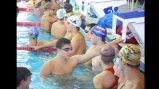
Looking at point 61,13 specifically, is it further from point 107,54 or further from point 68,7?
point 107,54

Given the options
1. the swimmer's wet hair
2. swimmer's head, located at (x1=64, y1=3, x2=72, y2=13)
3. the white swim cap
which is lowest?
the swimmer's wet hair

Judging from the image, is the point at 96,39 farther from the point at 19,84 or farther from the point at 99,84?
the point at 19,84

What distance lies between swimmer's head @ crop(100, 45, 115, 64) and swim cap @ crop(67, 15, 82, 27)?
165 mm


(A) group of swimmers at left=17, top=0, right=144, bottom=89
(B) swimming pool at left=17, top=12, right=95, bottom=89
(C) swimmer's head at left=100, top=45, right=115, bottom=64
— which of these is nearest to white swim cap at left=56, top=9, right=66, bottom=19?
(A) group of swimmers at left=17, top=0, right=144, bottom=89

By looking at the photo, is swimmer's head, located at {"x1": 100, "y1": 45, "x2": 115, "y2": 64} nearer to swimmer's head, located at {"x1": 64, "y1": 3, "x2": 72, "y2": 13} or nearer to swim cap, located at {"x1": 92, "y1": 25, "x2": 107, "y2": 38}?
swim cap, located at {"x1": 92, "y1": 25, "x2": 107, "y2": 38}

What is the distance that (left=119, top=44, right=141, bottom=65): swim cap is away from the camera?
4.99 feet

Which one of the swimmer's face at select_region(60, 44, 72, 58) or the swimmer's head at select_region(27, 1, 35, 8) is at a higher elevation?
the swimmer's head at select_region(27, 1, 35, 8)

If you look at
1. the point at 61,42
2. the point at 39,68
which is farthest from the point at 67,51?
the point at 39,68

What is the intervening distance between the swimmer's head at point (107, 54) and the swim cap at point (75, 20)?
17 cm

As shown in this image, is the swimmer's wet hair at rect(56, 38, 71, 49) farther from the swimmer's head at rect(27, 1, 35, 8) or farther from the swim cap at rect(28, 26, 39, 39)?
the swimmer's head at rect(27, 1, 35, 8)

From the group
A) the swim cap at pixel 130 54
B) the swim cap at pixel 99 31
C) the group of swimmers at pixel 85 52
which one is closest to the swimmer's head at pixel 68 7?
the group of swimmers at pixel 85 52

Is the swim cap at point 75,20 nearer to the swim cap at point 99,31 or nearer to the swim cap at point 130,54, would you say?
the swim cap at point 99,31

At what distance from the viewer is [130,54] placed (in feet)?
4.99
